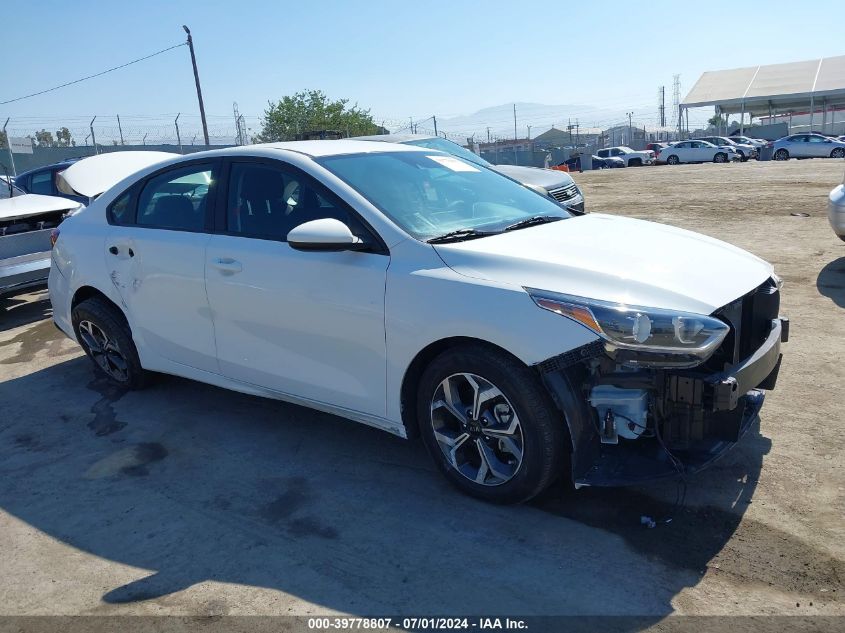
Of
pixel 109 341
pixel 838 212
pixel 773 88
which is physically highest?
pixel 773 88

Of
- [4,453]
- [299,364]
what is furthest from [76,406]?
[299,364]

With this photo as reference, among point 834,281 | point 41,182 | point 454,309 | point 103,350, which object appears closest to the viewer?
point 454,309

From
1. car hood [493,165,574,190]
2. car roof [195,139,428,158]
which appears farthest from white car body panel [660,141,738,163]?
car roof [195,139,428,158]

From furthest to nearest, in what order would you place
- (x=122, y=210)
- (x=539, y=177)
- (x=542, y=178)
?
1. (x=539, y=177)
2. (x=542, y=178)
3. (x=122, y=210)

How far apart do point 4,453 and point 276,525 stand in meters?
2.19

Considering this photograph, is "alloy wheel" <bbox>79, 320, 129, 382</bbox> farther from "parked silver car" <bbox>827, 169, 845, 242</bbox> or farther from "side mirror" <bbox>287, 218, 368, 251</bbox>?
"parked silver car" <bbox>827, 169, 845, 242</bbox>

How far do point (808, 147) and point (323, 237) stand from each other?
38.4 meters

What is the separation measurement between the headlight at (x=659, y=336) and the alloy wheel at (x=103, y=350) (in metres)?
3.70

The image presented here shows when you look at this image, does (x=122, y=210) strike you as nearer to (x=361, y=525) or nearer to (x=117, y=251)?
(x=117, y=251)

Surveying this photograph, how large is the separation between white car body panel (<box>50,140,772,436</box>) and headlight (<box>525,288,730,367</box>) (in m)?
0.07

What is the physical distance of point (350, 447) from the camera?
418cm

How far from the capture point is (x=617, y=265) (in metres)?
3.22

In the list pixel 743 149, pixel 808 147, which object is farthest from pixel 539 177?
pixel 808 147

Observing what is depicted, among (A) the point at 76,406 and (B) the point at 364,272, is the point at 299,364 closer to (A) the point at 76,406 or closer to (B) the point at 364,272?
(B) the point at 364,272
